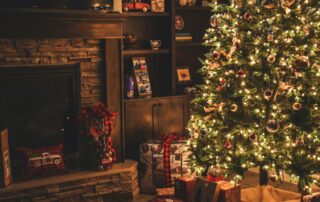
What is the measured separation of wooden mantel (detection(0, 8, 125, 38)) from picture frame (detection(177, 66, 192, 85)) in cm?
117

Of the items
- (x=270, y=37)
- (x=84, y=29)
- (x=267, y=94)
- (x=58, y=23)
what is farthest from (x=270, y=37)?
(x=58, y=23)

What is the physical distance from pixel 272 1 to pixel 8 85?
7.55 feet

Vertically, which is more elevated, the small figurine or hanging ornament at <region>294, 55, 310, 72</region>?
the small figurine

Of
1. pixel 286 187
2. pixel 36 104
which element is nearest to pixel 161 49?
pixel 36 104

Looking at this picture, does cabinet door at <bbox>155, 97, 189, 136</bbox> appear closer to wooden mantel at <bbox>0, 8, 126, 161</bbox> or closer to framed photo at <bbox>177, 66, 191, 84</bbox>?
Answer: framed photo at <bbox>177, 66, 191, 84</bbox>

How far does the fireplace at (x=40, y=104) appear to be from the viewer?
448cm

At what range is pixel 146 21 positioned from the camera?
561cm

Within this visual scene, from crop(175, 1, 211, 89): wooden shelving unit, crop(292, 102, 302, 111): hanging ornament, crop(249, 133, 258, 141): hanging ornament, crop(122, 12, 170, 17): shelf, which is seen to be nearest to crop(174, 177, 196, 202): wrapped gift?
crop(249, 133, 258, 141): hanging ornament

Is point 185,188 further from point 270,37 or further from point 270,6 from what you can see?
point 270,6

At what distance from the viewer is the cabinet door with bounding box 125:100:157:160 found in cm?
511

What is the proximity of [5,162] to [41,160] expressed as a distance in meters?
0.33

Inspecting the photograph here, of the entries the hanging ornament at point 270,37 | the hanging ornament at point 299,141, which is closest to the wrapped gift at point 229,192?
the hanging ornament at point 299,141

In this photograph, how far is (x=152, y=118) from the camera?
5266 mm

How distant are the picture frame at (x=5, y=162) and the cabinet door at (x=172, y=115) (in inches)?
63.3
